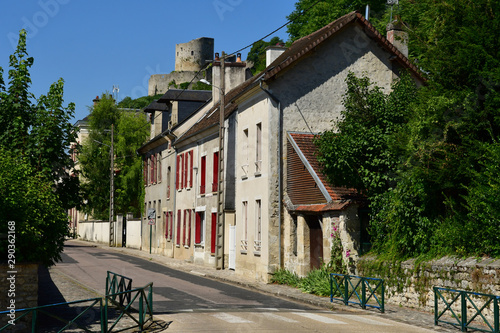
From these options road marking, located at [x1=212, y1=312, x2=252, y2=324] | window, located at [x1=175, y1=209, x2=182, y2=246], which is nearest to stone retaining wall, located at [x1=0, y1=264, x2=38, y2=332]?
road marking, located at [x1=212, y1=312, x2=252, y2=324]

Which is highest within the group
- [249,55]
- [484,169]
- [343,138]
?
[249,55]

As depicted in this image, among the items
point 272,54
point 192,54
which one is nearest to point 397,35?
point 272,54

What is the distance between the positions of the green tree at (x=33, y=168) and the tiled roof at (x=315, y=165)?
7.50 m

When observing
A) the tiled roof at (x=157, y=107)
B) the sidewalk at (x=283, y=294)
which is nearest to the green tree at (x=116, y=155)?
the tiled roof at (x=157, y=107)

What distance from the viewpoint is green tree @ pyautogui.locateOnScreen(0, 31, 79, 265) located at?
1145 centimetres

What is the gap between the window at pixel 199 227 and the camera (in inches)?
1214

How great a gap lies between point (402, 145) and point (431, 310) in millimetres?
3900

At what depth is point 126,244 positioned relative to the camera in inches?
1802

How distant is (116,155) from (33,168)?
38488 mm

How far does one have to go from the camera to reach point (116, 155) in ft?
167

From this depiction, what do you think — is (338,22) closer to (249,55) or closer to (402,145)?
(402,145)

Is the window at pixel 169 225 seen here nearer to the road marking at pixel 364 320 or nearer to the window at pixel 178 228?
the window at pixel 178 228

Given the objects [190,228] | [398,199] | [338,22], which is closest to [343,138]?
[398,199]

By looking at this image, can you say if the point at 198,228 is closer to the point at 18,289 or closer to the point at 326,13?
the point at 326,13
